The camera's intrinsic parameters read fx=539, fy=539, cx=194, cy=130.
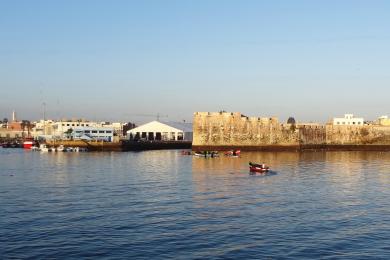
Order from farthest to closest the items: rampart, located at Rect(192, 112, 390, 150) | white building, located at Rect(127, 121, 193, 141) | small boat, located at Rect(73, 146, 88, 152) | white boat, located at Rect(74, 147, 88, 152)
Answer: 1. white building, located at Rect(127, 121, 193, 141)
2. white boat, located at Rect(74, 147, 88, 152)
3. small boat, located at Rect(73, 146, 88, 152)
4. rampart, located at Rect(192, 112, 390, 150)

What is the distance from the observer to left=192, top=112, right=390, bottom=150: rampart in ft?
318

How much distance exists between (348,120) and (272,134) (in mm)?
31945

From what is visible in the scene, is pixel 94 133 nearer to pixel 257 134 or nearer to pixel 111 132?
pixel 111 132

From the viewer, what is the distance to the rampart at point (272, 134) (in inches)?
3814

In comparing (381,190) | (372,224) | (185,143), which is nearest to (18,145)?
(185,143)

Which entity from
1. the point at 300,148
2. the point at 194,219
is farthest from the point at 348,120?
the point at 194,219

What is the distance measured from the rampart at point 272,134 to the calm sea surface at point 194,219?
54585 mm

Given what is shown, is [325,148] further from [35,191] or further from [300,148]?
[35,191]

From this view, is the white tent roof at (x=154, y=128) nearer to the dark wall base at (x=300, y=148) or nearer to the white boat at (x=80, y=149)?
the white boat at (x=80, y=149)

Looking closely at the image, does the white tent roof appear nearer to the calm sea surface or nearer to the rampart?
the rampart

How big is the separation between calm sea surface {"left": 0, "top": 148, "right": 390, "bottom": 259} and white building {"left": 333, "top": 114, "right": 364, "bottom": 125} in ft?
277

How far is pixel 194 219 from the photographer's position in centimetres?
2458

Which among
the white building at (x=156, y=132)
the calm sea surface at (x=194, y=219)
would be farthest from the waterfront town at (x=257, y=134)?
the calm sea surface at (x=194, y=219)

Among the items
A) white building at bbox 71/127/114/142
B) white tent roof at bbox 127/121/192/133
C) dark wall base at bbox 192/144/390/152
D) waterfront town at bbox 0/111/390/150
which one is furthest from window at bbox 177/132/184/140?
A: dark wall base at bbox 192/144/390/152
